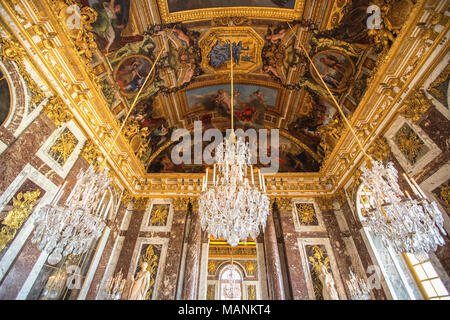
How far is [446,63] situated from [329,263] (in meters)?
6.32

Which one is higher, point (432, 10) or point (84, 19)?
point (84, 19)

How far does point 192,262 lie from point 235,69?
7245 millimetres

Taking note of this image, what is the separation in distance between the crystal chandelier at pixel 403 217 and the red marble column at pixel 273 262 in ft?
12.7

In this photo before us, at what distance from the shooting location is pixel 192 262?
23.5 feet

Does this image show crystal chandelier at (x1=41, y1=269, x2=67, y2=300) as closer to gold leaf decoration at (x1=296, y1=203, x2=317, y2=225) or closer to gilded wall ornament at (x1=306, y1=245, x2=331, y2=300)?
gilded wall ornament at (x1=306, y1=245, x2=331, y2=300)

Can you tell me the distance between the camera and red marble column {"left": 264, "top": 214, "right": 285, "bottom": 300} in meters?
6.66

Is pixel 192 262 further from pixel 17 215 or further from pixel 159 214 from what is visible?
pixel 17 215

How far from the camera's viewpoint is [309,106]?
8.34m

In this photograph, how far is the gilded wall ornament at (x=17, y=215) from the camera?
12.6 ft

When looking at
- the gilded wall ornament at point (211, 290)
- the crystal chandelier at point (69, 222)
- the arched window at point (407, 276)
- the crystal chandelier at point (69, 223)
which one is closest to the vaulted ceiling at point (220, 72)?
the crystal chandelier at point (69, 222)

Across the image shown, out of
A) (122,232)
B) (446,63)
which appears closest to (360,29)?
(446,63)

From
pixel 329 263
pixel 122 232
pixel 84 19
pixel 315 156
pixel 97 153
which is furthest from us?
pixel 315 156

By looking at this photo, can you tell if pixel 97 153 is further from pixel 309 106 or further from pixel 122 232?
pixel 309 106

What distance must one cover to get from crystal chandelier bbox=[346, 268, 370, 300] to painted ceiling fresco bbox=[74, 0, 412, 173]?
4400 mm
